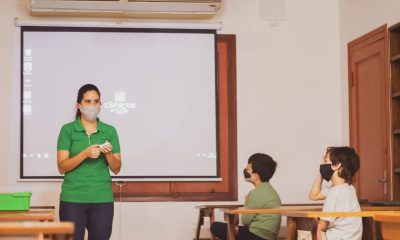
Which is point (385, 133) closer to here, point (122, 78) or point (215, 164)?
point (215, 164)

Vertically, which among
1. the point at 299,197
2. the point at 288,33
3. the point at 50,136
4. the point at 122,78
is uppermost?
the point at 288,33

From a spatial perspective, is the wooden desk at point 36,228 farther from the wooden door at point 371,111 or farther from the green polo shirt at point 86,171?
the wooden door at point 371,111

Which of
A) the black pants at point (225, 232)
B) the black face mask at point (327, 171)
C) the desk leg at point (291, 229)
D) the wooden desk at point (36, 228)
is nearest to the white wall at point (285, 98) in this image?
the black pants at point (225, 232)

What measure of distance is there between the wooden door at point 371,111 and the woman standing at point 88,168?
2.81 m

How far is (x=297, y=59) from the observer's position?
7.59 m

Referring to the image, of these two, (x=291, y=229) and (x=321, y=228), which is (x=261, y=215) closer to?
(x=291, y=229)

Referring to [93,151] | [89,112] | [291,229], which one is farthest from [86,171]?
[291,229]

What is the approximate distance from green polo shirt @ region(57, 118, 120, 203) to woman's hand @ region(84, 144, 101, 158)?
14 centimetres

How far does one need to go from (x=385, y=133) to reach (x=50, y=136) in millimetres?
3077

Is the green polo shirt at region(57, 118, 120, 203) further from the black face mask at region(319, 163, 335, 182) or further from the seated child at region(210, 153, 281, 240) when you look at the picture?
the black face mask at region(319, 163, 335, 182)

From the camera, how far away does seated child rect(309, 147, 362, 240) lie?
4.34 m

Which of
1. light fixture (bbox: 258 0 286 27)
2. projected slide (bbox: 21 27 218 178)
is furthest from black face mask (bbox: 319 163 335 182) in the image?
light fixture (bbox: 258 0 286 27)

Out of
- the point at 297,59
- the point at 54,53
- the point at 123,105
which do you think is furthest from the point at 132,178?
the point at 297,59

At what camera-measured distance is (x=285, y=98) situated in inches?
297
